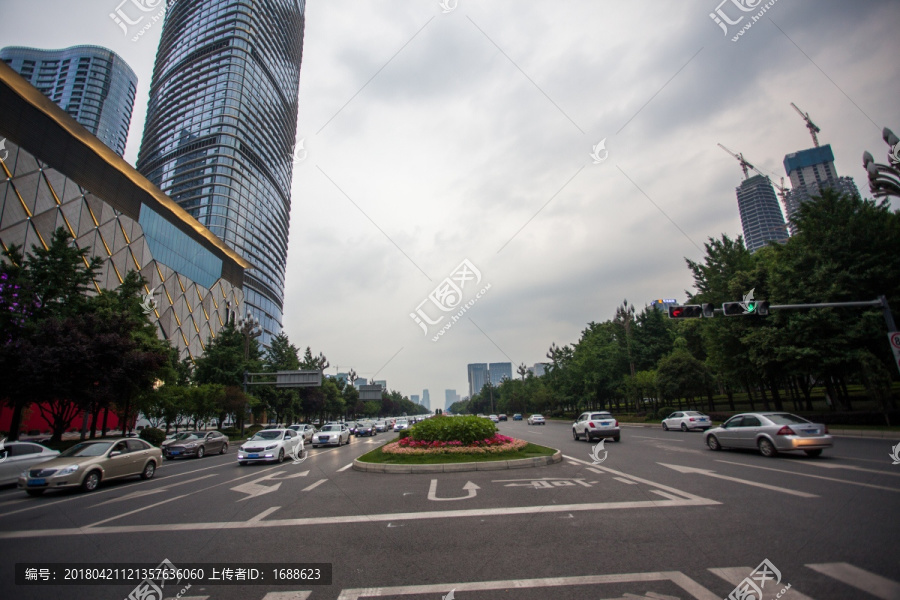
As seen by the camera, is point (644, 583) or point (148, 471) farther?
point (148, 471)

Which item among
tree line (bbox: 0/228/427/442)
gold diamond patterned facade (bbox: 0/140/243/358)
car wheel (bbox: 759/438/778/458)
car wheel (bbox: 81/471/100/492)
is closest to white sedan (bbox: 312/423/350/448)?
tree line (bbox: 0/228/427/442)

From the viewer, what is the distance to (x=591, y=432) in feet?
68.6

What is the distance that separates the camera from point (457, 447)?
15.0 metres

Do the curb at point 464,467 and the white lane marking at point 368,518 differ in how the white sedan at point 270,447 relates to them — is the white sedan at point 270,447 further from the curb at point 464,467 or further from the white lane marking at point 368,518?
the white lane marking at point 368,518

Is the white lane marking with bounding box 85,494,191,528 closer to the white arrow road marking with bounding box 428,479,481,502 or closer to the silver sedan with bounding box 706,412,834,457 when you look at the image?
the white arrow road marking with bounding box 428,479,481,502

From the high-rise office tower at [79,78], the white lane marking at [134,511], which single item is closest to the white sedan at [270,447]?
the white lane marking at [134,511]

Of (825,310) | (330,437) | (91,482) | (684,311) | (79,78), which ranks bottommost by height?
(330,437)

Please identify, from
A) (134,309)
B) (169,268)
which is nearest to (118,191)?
(169,268)

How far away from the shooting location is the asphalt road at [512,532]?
4.12 meters

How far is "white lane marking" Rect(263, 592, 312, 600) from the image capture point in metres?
3.98

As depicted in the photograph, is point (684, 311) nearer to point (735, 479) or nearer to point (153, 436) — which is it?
point (735, 479)

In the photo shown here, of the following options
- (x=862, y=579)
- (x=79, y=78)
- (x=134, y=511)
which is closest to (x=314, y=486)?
(x=134, y=511)

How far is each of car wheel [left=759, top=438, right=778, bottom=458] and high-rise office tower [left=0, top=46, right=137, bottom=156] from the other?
563 ft

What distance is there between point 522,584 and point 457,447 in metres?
11.3
